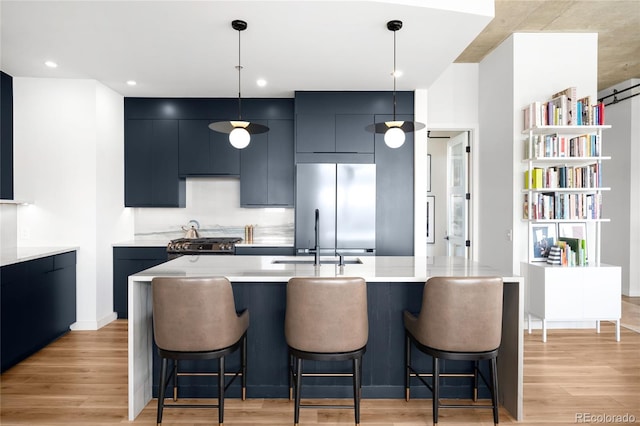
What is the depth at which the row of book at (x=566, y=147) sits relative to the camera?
160 inches

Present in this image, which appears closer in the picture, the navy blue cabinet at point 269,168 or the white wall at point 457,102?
the navy blue cabinet at point 269,168

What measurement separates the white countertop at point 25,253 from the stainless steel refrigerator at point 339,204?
2484 mm

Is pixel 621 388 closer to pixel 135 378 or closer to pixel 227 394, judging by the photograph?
pixel 227 394

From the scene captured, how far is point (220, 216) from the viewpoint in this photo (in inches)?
209

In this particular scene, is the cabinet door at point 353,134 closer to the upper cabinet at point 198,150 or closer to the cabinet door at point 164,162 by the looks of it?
the upper cabinet at point 198,150

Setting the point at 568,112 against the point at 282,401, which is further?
the point at 568,112

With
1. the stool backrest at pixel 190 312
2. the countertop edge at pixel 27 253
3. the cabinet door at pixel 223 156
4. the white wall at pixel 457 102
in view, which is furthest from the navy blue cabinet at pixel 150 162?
the white wall at pixel 457 102

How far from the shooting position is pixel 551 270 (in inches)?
154

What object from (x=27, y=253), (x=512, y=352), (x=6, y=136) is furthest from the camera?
(x=6, y=136)

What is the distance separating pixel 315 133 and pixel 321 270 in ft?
8.13

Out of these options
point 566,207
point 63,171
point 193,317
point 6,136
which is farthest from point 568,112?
point 6,136

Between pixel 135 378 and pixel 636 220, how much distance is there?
21.5 ft

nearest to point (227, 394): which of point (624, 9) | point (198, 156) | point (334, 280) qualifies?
point (334, 280)

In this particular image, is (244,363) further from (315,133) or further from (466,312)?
(315,133)
